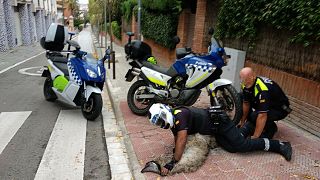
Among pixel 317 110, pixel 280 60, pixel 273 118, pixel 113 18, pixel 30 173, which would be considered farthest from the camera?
pixel 113 18

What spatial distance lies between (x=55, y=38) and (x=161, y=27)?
571 cm

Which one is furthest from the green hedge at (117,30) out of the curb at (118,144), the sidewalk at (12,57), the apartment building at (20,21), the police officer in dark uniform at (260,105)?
the police officer in dark uniform at (260,105)

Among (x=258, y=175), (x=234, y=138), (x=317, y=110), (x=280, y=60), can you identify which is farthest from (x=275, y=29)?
(x=258, y=175)

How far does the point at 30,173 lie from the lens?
370 cm

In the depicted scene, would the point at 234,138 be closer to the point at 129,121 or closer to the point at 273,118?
the point at 273,118

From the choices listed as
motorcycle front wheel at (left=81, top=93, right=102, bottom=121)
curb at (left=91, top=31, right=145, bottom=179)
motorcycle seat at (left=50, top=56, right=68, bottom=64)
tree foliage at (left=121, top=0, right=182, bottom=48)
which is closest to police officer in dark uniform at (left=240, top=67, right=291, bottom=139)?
curb at (left=91, top=31, right=145, bottom=179)

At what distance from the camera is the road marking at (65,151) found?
372 centimetres

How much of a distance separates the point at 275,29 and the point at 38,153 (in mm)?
4479

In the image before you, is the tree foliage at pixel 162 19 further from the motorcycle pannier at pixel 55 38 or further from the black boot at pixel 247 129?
the black boot at pixel 247 129

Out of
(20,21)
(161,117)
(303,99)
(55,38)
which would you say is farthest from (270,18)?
(20,21)

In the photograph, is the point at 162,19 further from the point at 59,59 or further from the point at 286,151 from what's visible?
the point at 286,151

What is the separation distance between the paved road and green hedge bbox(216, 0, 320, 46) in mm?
3468

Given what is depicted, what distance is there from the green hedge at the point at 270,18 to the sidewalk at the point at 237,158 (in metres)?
1.48

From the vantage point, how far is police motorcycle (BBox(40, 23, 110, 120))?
18.1ft
